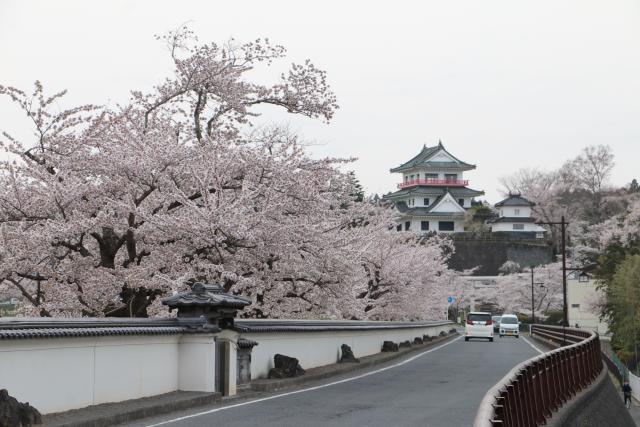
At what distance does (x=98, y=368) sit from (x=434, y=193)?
112 metres

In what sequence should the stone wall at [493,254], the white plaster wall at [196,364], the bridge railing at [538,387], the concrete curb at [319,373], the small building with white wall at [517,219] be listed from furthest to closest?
the small building with white wall at [517,219], the stone wall at [493,254], the concrete curb at [319,373], the white plaster wall at [196,364], the bridge railing at [538,387]

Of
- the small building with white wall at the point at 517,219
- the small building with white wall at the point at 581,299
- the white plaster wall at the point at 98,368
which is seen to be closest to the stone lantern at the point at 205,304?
the white plaster wall at the point at 98,368

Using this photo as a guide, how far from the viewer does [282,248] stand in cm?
2011

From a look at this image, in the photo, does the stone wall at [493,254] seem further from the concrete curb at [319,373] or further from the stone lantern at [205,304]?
the stone lantern at [205,304]

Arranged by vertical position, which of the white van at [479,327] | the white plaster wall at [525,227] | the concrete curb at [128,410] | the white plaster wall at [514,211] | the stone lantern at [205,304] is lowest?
the white van at [479,327]

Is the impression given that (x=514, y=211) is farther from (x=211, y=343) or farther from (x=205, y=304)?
(x=211, y=343)

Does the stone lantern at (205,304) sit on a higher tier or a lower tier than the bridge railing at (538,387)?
higher

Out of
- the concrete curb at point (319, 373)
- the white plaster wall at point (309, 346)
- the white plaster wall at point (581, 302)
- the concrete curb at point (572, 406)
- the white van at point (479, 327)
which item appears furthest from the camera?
the white plaster wall at point (581, 302)

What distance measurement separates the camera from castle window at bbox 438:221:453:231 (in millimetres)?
120438

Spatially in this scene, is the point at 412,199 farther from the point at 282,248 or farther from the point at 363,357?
the point at 282,248

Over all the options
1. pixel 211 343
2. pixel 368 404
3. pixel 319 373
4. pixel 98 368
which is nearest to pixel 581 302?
pixel 319 373

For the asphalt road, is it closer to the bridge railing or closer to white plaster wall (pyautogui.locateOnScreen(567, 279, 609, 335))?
the bridge railing

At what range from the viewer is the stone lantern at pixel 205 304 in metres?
15.6

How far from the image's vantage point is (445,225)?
121 m
